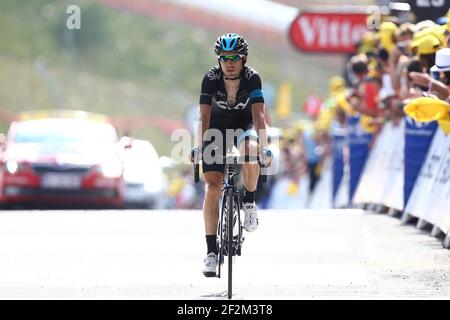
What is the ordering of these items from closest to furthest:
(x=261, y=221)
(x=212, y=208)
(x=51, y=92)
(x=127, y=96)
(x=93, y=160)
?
(x=212, y=208), (x=261, y=221), (x=93, y=160), (x=51, y=92), (x=127, y=96)

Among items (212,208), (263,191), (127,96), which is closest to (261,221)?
(212,208)

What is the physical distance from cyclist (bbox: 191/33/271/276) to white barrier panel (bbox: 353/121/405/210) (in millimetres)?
6536

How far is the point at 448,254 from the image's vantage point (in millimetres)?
12328

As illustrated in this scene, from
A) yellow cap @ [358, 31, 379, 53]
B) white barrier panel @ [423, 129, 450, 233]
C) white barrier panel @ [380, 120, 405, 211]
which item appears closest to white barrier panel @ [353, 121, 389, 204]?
white barrier panel @ [380, 120, 405, 211]

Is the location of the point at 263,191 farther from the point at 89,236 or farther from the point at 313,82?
the point at 313,82

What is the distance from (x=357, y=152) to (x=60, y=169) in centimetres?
452

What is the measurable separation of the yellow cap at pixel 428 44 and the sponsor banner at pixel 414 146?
1.43 m

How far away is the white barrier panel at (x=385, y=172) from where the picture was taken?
675 inches

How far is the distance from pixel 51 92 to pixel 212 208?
70261mm

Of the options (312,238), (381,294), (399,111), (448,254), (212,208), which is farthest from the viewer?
(399,111)

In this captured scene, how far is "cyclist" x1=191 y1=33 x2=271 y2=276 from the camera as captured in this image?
10258 millimetres

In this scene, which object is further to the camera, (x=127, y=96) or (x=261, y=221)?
(x=127, y=96)

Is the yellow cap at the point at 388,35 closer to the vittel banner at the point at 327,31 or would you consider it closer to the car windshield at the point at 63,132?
the car windshield at the point at 63,132

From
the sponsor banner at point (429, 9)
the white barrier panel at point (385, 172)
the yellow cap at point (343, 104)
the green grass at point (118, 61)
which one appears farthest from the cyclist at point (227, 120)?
the green grass at point (118, 61)
